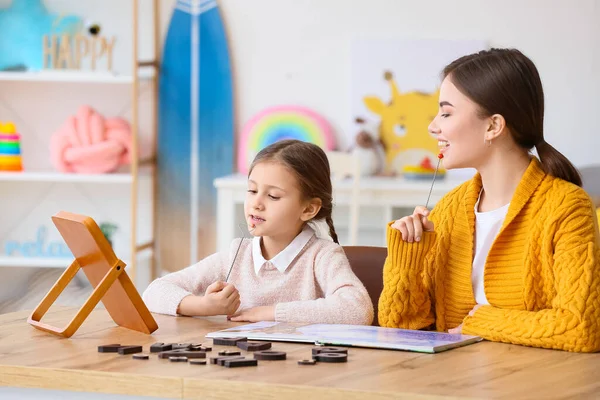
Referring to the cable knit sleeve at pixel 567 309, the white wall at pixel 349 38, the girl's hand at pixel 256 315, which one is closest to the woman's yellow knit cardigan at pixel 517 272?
the cable knit sleeve at pixel 567 309

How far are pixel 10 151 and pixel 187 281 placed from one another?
247 cm

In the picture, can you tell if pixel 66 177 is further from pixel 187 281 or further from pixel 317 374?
pixel 317 374

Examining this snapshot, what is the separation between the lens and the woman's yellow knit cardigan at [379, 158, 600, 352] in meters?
1.43

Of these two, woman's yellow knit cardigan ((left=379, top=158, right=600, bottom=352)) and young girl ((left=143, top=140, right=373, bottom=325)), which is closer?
woman's yellow knit cardigan ((left=379, top=158, right=600, bottom=352))

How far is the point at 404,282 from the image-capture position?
168cm

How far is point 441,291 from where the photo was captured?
5.72ft

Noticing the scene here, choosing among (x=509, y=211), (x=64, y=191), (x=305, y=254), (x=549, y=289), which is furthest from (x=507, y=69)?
(x=64, y=191)

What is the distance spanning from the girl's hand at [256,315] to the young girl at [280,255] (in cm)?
3

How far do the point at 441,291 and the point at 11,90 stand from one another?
3090 mm

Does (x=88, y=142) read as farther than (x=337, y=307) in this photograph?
Yes

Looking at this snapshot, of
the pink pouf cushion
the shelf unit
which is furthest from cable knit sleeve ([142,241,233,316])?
the pink pouf cushion

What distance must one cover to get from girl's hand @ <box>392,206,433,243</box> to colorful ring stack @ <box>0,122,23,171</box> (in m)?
2.76

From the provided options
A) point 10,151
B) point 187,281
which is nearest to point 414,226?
point 187,281

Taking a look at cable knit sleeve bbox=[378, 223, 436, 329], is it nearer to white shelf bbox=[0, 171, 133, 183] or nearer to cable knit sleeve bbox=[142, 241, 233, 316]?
cable knit sleeve bbox=[142, 241, 233, 316]
